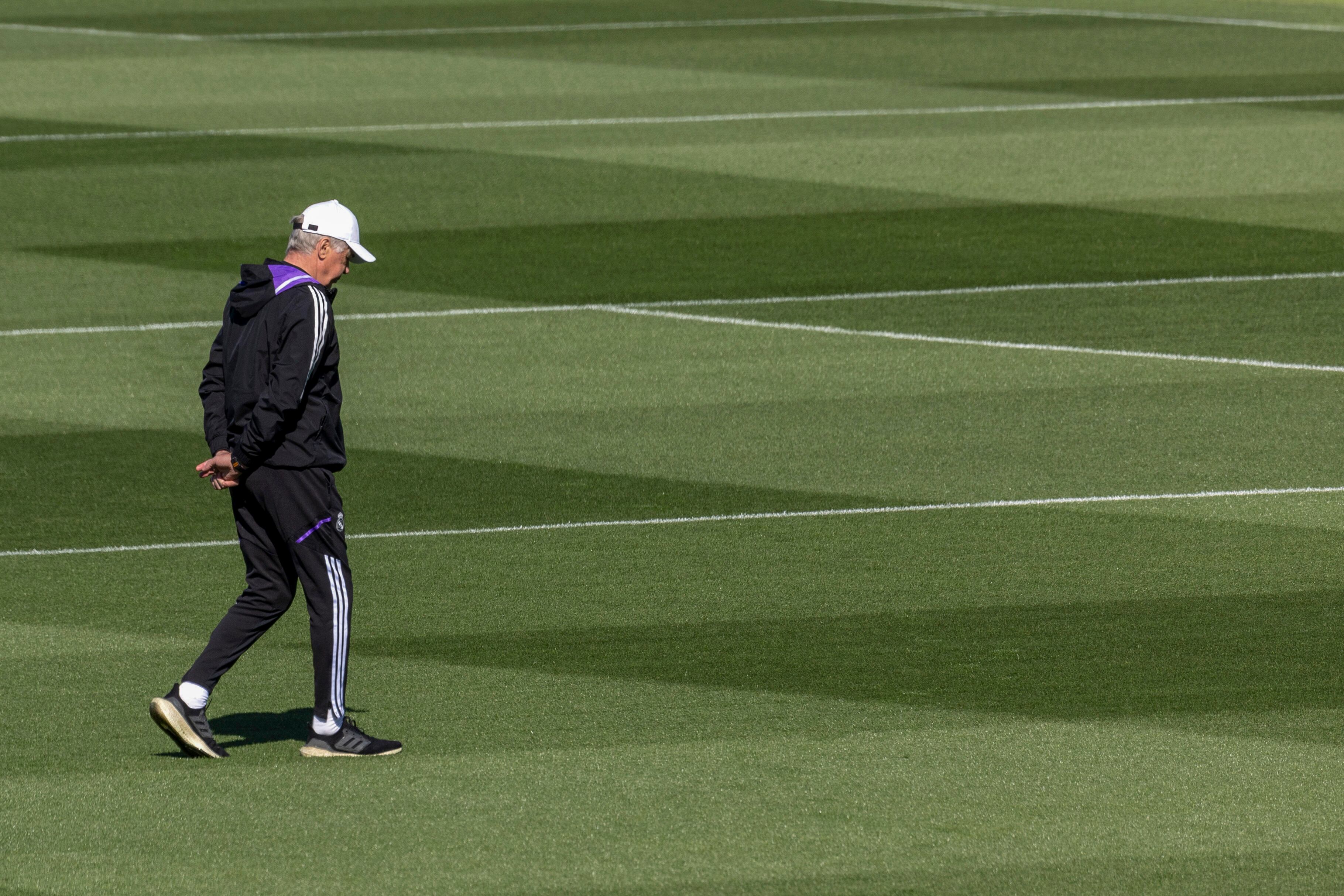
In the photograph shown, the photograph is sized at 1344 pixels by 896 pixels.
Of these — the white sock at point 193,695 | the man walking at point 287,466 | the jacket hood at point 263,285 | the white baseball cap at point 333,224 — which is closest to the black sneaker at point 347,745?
the man walking at point 287,466

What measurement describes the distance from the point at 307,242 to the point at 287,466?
2.64 feet

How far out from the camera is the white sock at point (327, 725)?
8.35m

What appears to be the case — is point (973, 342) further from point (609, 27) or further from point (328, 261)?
point (609, 27)

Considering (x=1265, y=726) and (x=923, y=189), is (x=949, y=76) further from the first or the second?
(x=1265, y=726)

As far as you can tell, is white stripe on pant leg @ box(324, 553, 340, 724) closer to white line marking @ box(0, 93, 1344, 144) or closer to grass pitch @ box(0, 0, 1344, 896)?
grass pitch @ box(0, 0, 1344, 896)

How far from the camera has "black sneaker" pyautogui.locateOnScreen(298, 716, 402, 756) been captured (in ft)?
27.4

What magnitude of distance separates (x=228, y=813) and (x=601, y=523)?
4723 mm

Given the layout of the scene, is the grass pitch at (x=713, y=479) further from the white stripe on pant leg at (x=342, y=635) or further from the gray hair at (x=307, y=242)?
the gray hair at (x=307, y=242)

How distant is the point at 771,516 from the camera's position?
12.4 m

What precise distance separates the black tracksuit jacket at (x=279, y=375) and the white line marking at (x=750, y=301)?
386 inches

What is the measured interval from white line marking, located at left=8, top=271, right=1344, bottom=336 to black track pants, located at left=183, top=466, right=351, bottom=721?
386 inches

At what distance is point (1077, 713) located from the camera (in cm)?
884

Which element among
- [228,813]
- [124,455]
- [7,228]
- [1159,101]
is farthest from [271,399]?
[1159,101]

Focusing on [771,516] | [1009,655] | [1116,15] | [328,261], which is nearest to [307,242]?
[328,261]
